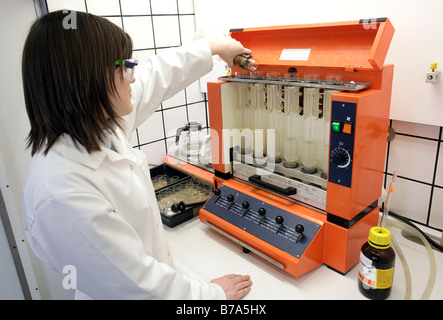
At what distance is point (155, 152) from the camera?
1987mm

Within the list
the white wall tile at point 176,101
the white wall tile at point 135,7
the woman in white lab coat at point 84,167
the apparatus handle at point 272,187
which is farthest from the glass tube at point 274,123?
the white wall tile at point 135,7

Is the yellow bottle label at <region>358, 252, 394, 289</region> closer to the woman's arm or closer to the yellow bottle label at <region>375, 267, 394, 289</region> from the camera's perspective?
the yellow bottle label at <region>375, 267, 394, 289</region>

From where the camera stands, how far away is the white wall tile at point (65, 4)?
4.74 ft

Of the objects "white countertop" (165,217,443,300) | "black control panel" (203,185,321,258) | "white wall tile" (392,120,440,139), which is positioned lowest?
"white countertop" (165,217,443,300)

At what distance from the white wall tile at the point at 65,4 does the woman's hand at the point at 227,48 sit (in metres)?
0.67

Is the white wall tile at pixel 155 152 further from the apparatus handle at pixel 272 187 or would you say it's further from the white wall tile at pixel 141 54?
the apparatus handle at pixel 272 187

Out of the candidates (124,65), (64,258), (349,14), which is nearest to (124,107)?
(124,65)

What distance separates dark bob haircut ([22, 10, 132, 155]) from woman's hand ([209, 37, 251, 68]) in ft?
1.62

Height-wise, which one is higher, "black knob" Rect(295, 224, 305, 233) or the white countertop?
→ "black knob" Rect(295, 224, 305, 233)

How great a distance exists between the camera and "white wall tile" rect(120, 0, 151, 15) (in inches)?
66.4

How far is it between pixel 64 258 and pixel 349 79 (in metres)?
0.96

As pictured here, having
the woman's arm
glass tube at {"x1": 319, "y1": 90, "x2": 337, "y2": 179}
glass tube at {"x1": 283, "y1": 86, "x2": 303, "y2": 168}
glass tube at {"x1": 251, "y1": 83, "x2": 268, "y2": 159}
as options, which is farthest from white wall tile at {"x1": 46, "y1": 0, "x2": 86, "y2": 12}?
glass tube at {"x1": 319, "y1": 90, "x2": 337, "y2": 179}

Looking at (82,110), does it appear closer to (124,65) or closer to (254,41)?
(124,65)

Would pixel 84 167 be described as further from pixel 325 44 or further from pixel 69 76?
pixel 325 44
